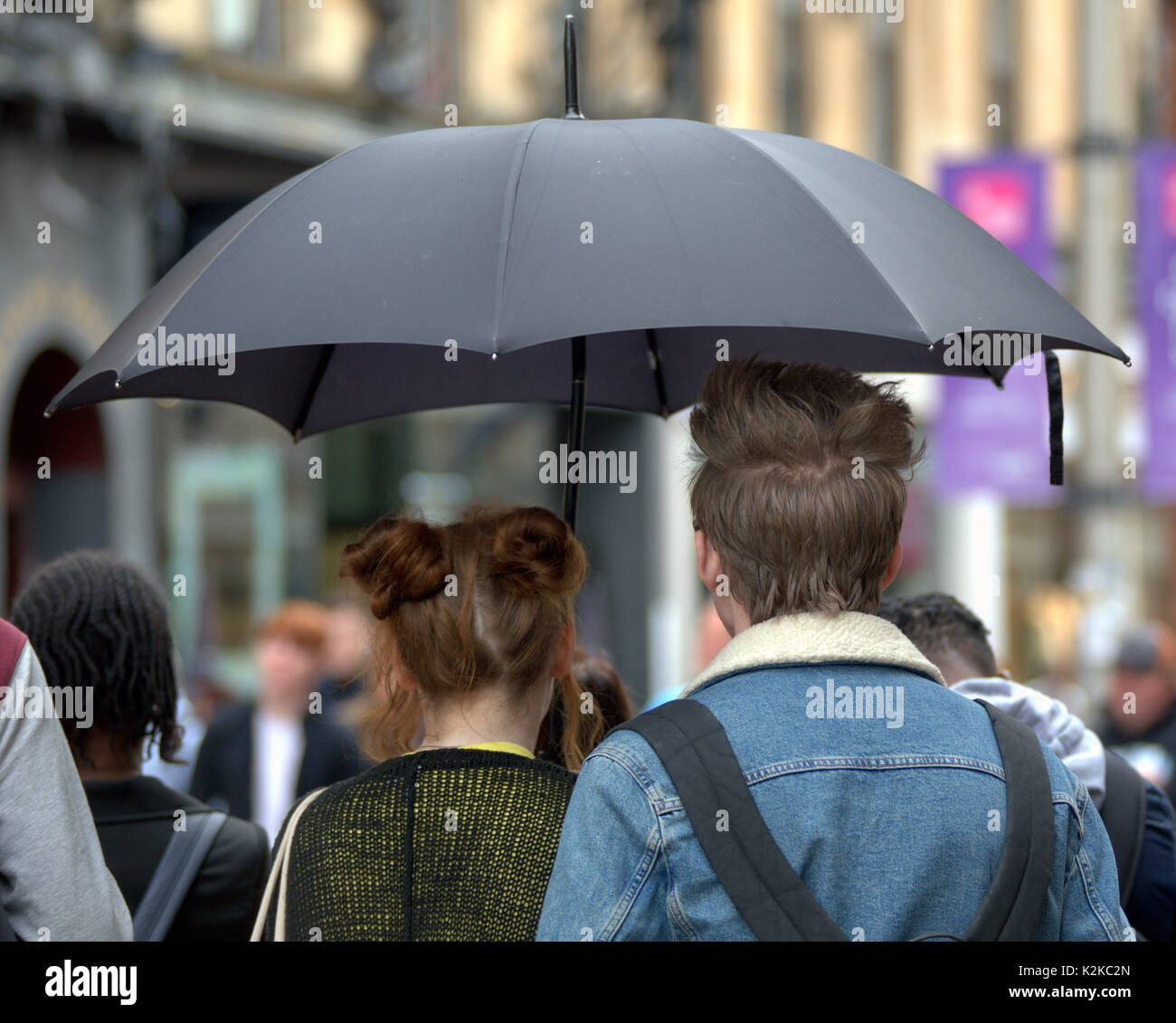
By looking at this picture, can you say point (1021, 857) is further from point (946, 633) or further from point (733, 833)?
point (946, 633)

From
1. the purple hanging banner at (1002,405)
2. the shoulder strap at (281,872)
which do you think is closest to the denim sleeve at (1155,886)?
the shoulder strap at (281,872)

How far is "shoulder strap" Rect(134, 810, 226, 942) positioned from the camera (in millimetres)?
2936

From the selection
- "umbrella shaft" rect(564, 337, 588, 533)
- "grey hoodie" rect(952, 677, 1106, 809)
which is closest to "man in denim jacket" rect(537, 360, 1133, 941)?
"grey hoodie" rect(952, 677, 1106, 809)

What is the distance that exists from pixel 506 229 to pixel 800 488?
2.18ft

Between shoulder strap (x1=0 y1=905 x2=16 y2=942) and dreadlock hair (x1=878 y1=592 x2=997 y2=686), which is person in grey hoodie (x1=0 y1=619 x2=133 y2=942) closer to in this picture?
shoulder strap (x1=0 y1=905 x2=16 y2=942)

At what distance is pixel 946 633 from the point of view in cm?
334

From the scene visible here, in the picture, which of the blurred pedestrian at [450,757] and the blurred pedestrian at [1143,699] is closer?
the blurred pedestrian at [450,757]

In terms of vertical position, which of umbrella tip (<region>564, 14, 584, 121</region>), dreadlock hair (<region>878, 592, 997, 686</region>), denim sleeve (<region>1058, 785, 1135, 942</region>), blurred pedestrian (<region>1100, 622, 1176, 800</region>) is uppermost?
umbrella tip (<region>564, 14, 584, 121</region>)

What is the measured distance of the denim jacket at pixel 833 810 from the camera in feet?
6.72

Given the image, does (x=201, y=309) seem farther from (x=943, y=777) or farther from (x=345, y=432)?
(x=345, y=432)

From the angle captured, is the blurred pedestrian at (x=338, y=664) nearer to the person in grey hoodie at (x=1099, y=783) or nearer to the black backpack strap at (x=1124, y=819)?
the person in grey hoodie at (x=1099, y=783)

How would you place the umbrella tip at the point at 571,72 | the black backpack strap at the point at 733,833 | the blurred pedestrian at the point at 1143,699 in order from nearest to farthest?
the black backpack strap at the point at 733,833 < the umbrella tip at the point at 571,72 < the blurred pedestrian at the point at 1143,699

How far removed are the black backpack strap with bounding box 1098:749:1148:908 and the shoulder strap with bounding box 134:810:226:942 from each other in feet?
5.08

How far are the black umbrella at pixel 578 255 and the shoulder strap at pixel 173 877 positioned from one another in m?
0.76
